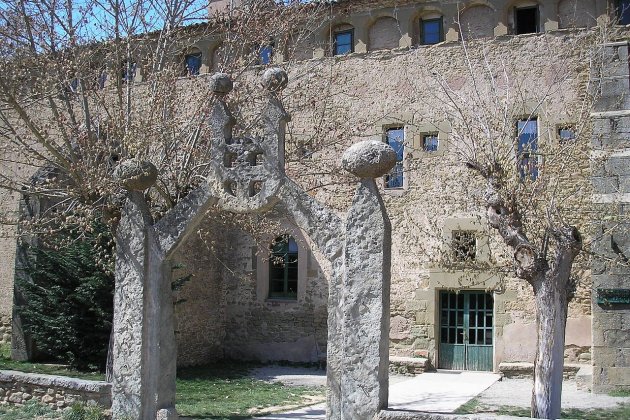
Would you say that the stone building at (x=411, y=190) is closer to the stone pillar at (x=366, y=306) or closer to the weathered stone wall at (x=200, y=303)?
the weathered stone wall at (x=200, y=303)

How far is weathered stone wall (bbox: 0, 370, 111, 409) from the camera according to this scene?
7.57 m

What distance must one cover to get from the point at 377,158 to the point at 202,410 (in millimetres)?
5173

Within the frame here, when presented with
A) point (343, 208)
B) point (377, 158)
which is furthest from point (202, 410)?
point (343, 208)

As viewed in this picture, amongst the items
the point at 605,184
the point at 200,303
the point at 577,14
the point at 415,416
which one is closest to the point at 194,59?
the point at 200,303

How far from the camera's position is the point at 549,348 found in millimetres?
8477

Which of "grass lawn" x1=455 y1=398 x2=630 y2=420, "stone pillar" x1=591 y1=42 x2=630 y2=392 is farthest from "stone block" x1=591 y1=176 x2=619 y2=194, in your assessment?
"grass lawn" x1=455 y1=398 x2=630 y2=420

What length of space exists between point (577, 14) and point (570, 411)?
8537 mm

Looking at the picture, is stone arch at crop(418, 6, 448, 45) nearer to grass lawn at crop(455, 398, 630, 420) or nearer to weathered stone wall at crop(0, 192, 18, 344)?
grass lawn at crop(455, 398, 630, 420)

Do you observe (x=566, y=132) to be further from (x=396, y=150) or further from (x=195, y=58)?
(x=195, y=58)

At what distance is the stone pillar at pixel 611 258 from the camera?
1149 cm

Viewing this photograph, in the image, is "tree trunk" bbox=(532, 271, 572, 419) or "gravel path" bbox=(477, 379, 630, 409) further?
"gravel path" bbox=(477, 379, 630, 409)

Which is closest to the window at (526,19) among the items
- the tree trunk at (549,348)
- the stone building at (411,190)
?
the stone building at (411,190)

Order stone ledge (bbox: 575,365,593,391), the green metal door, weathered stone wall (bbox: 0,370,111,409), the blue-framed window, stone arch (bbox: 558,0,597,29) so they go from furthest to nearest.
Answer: the green metal door < stone arch (bbox: 558,0,597,29) < stone ledge (bbox: 575,365,593,391) < the blue-framed window < weathered stone wall (bbox: 0,370,111,409)

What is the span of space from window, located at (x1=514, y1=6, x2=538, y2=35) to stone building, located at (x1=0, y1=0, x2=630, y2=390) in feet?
0.10
